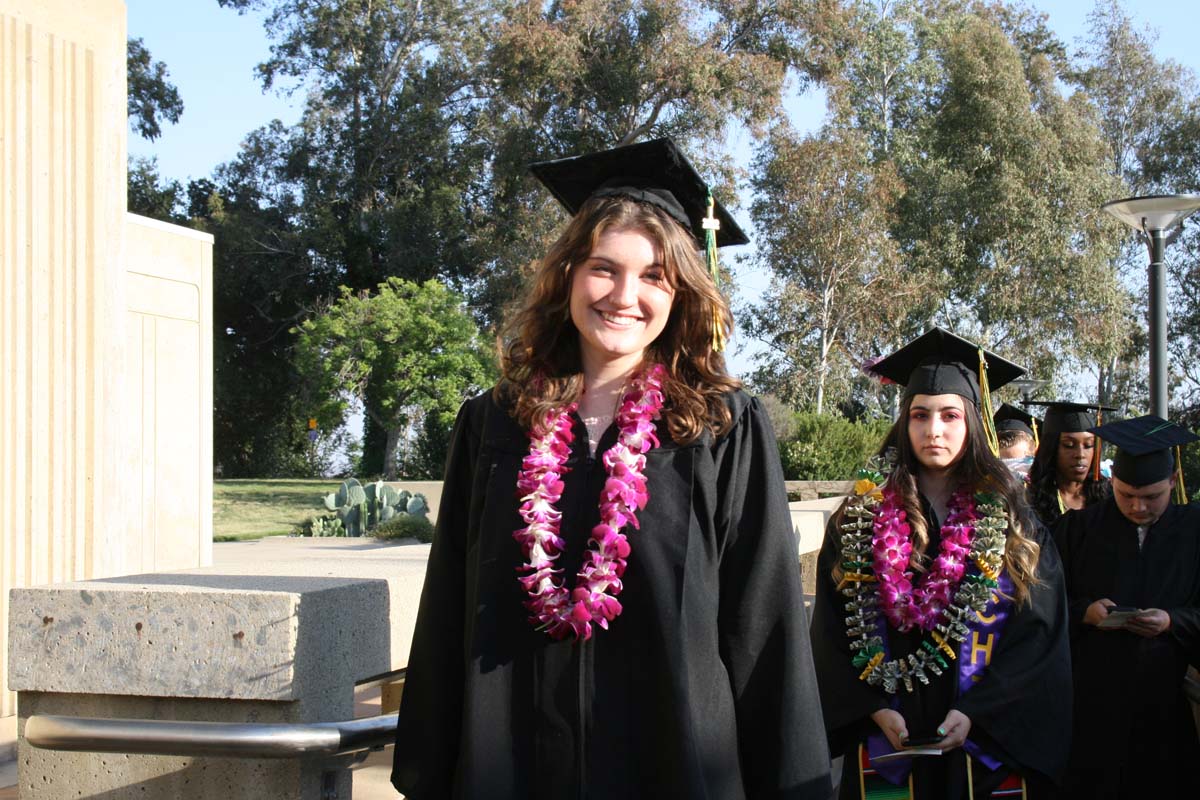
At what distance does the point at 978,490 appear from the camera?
12.7ft

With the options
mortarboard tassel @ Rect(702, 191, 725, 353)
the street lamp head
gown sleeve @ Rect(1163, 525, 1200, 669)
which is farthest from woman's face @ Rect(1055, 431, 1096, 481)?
the street lamp head

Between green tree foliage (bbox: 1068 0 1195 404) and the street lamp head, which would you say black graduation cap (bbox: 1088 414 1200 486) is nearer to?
the street lamp head

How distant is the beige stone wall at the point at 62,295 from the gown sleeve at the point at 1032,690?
445cm

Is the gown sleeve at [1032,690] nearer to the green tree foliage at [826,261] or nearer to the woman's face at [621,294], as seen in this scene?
the woman's face at [621,294]

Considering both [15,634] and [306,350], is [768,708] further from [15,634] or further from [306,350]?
[306,350]

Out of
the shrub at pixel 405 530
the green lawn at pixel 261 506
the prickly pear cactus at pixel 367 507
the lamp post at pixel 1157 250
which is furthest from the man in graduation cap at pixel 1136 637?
the green lawn at pixel 261 506

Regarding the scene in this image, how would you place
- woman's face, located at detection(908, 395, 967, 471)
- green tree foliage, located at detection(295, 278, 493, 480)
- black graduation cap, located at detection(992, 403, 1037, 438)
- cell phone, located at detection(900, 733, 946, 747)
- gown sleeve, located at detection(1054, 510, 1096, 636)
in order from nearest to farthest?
cell phone, located at detection(900, 733, 946, 747) → woman's face, located at detection(908, 395, 967, 471) → gown sleeve, located at detection(1054, 510, 1096, 636) → black graduation cap, located at detection(992, 403, 1037, 438) → green tree foliage, located at detection(295, 278, 493, 480)

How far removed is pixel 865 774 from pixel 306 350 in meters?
22.4

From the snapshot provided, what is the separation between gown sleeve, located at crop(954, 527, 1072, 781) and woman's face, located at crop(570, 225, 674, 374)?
1895mm

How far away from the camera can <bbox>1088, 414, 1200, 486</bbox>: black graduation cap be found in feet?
15.6

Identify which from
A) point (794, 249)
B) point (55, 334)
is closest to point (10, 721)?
point (55, 334)

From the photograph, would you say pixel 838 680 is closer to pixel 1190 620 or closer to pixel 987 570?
pixel 987 570

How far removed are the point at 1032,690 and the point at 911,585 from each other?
0.48 metres

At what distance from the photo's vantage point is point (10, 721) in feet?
18.4
